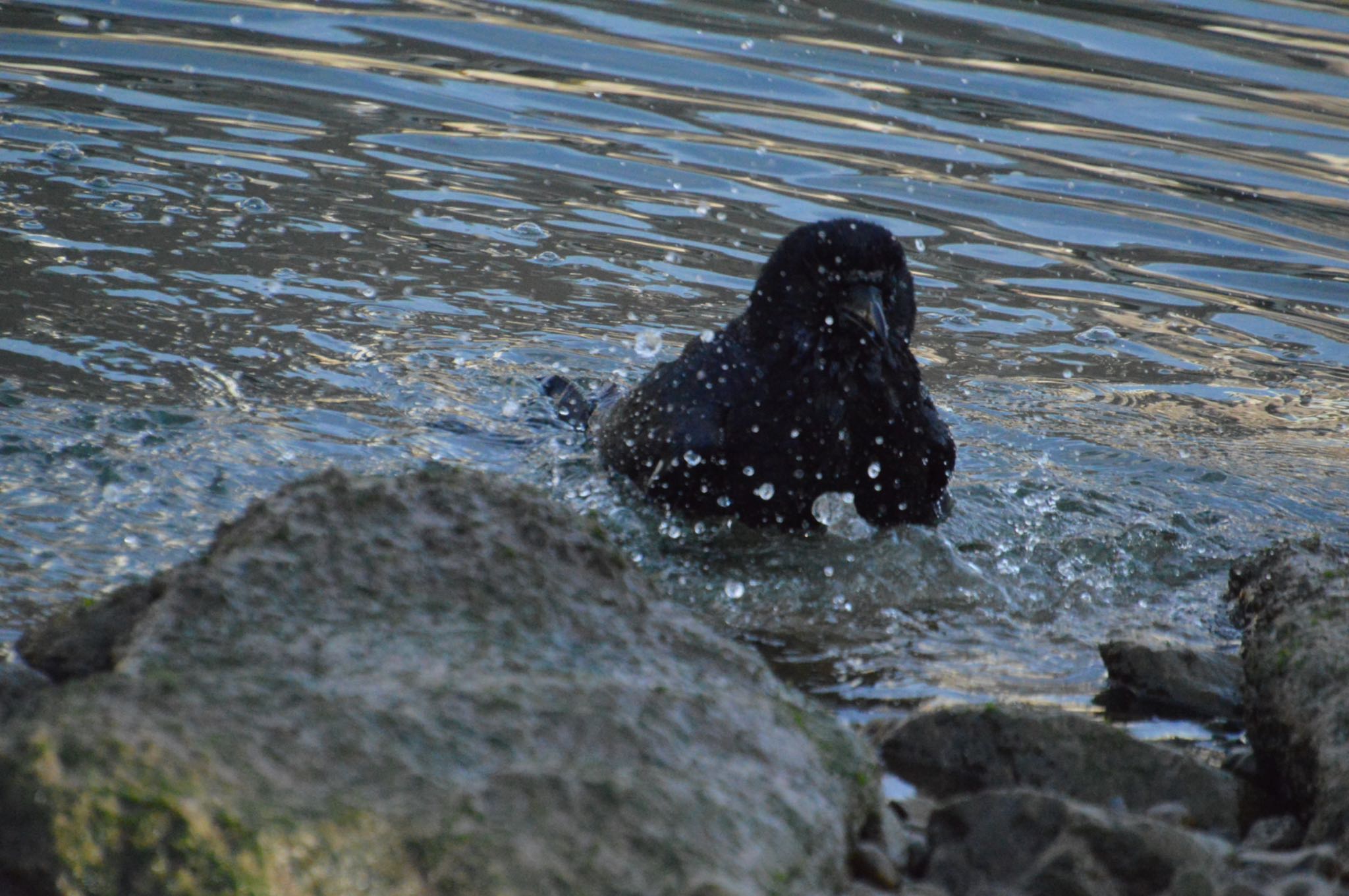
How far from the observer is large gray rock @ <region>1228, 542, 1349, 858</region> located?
334 centimetres

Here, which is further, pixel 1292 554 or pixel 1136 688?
pixel 1292 554

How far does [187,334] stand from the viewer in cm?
709

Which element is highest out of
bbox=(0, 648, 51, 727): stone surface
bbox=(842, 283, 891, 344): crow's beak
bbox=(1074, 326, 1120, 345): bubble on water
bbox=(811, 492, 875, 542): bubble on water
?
bbox=(842, 283, 891, 344): crow's beak

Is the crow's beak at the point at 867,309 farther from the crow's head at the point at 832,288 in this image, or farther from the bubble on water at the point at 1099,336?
the bubble on water at the point at 1099,336

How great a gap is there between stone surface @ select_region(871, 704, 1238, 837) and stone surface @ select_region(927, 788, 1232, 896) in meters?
0.55

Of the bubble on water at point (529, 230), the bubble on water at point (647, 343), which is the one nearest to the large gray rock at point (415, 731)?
the bubble on water at point (647, 343)

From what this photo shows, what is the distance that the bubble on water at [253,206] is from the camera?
8.98 m

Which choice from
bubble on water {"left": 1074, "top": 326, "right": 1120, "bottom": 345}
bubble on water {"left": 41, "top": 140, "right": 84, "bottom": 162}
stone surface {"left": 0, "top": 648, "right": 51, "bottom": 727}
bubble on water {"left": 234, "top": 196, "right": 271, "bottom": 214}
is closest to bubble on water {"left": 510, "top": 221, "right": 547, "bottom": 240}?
bubble on water {"left": 234, "top": 196, "right": 271, "bottom": 214}

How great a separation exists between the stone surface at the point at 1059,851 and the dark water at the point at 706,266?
134cm

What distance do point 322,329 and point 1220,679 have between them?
4.76 metres

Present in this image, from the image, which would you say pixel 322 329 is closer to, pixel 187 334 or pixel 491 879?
pixel 187 334

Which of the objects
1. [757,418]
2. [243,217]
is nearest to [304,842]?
[757,418]

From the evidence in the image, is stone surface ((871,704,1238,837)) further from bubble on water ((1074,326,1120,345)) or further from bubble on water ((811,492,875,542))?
bubble on water ((1074,326,1120,345))

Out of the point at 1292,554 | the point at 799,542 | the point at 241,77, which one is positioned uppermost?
the point at 241,77
